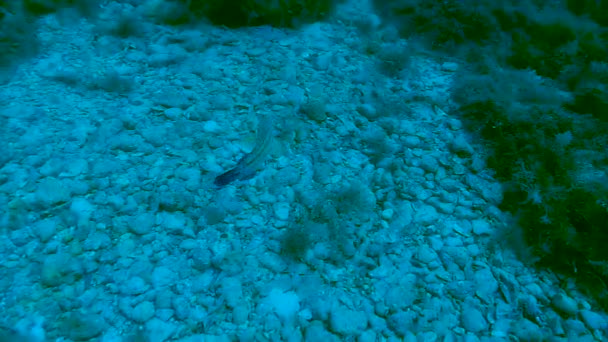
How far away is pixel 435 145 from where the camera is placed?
17.1 feet

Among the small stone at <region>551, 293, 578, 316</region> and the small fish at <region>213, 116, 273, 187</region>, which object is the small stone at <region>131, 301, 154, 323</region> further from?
the small stone at <region>551, 293, 578, 316</region>

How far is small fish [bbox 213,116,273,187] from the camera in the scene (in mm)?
4711

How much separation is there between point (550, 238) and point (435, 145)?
4.76ft

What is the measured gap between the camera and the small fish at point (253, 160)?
4.71 m

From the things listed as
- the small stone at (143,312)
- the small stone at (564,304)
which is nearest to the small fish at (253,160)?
the small stone at (143,312)

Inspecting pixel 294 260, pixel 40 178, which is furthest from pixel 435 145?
pixel 40 178

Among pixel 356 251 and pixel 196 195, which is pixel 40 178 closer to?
pixel 196 195

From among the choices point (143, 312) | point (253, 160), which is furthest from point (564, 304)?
point (143, 312)

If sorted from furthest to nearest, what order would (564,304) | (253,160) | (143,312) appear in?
(253,160) → (564,304) → (143,312)

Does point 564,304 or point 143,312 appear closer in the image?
point 143,312

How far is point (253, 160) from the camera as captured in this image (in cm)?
488

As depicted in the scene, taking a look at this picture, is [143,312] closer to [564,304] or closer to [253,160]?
[253,160]

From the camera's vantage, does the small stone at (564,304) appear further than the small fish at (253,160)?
No

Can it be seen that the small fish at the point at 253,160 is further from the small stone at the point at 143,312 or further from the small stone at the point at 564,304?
the small stone at the point at 564,304
